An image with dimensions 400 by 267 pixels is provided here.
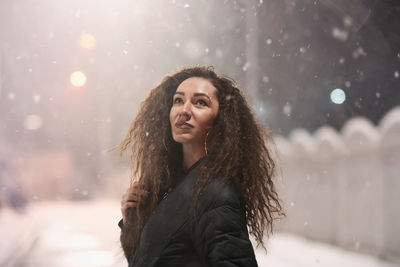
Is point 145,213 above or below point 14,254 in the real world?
below

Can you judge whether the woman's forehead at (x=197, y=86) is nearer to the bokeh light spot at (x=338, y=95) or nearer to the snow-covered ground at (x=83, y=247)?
the snow-covered ground at (x=83, y=247)

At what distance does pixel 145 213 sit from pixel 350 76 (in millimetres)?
6831

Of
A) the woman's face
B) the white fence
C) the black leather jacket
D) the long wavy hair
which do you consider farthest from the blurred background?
the black leather jacket

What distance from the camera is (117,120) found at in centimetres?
481

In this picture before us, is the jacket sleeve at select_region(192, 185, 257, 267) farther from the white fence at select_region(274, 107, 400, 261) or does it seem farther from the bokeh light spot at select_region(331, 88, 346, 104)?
the bokeh light spot at select_region(331, 88, 346, 104)

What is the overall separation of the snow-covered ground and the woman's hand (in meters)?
1.16

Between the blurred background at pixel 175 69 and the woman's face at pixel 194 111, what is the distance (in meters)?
0.36

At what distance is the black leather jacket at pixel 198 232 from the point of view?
881 millimetres

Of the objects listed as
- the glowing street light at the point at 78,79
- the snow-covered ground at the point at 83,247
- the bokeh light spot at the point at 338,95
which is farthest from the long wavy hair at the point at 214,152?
the bokeh light spot at the point at 338,95

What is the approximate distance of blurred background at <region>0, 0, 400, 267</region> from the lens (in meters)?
3.03

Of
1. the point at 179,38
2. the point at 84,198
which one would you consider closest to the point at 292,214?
the point at 179,38

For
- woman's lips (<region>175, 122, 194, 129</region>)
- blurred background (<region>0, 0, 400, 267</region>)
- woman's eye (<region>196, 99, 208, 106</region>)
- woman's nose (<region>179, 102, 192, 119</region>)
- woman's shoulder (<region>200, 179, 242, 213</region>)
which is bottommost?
woman's shoulder (<region>200, 179, 242, 213</region>)

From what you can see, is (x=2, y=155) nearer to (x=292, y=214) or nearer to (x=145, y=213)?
(x=292, y=214)

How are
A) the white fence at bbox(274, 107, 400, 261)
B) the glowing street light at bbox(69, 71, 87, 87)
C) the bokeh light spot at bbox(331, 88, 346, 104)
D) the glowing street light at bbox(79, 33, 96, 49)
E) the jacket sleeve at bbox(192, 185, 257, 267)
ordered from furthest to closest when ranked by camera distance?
the bokeh light spot at bbox(331, 88, 346, 104) → the glowing street light at bbox(69, 71, 87, 87) → the glowing street light at bbox(79, 33, 96, 49) → the white fence at bbox(274, 107, 400, 261) → the jacket sleeve at bbox(192, 185, 257, 267)
